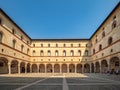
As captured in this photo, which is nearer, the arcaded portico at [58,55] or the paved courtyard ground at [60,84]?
the paved courtyard ground at [60,84]

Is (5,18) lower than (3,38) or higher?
higher

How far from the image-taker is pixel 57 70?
206ft

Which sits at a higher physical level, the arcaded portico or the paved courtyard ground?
the arcaded portico

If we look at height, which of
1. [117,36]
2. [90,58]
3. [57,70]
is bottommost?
[57,70]

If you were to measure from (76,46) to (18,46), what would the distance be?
938 inches

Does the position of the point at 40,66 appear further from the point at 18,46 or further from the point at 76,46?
the point at 18,46

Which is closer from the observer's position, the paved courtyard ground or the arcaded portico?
the paved courtyard ground

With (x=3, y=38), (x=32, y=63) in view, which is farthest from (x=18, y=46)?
(x=32, y=63)

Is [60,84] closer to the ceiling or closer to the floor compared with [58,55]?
closer to the floor

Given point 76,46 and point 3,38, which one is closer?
point 3,38

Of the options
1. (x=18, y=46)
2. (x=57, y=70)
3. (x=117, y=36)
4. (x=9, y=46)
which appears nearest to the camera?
(x=117, y=36)

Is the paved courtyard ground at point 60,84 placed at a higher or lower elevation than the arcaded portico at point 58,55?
lower

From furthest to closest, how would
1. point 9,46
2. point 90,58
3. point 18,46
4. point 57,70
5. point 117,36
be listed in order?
point 57,70 < point 90,58 < point 18,46 < point 9,46 < point 117,36

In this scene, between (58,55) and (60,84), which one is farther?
(58,55)
